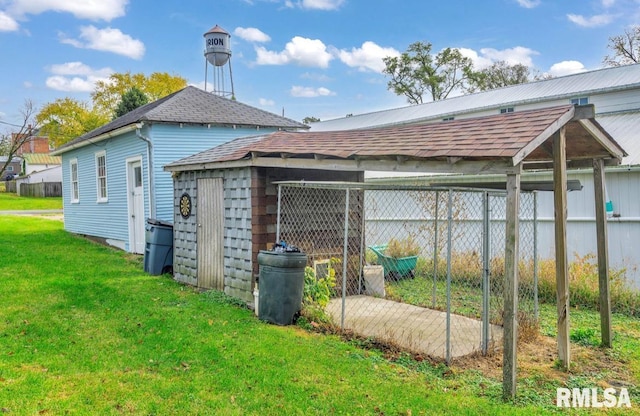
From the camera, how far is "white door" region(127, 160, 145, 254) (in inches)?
475

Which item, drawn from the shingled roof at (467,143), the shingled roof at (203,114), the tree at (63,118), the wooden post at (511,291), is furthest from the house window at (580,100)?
the tree at (63,118)

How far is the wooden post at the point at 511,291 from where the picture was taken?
165 inches

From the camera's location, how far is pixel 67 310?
22.3ft

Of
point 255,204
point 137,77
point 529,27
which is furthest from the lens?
point 137,77

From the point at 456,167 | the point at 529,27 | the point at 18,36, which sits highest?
the point at 18,36

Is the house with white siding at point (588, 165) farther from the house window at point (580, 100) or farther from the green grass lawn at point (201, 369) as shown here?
the green grass lawn at point (201, 369)

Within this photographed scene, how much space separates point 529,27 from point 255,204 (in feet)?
50.8

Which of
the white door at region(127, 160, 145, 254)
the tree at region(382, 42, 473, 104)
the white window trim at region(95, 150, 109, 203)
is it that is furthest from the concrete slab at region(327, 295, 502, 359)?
the tree at region(382, 42, 473, 104)

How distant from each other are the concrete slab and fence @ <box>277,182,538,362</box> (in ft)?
0.04

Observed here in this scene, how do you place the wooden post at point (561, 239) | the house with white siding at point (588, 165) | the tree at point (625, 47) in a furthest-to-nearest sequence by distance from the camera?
the tree at point (625, 47)
the house with white siding at point (588, 165)
the wooden post at point (561, 239)

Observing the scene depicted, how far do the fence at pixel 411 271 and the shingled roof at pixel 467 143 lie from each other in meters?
0.51

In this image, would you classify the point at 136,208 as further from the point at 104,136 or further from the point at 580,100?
the point at 580,100

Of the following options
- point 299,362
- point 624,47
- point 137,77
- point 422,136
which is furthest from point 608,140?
point 137,77

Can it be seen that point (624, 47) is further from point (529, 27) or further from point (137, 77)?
point (137, 77)
